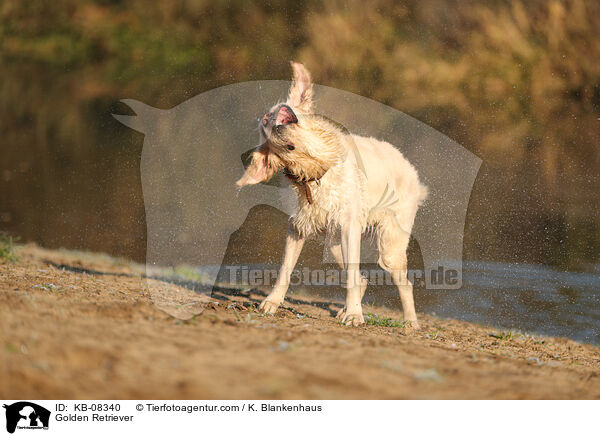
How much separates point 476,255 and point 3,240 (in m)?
8.59

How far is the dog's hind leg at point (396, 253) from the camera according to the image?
673 cm

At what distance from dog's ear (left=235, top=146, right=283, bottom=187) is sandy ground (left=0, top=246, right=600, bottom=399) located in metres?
1.25

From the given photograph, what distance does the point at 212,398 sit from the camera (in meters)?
3.04

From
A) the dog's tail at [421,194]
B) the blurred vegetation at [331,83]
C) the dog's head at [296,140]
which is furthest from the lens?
the blurred vegetation at [331,83]

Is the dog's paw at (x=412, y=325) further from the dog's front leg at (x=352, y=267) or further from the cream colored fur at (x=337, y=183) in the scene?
the dog's front leg at (x=352, y=267)

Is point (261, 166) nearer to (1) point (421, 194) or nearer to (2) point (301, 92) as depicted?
(2) point (301, 92)

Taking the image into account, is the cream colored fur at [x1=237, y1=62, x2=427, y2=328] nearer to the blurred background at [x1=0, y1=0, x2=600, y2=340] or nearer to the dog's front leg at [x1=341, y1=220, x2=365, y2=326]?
the dog's front leg at [x1=341, y1=220, x2=365, y2=326]

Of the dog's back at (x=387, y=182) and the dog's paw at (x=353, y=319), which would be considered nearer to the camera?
the dog's paw at (x=353, y=319)

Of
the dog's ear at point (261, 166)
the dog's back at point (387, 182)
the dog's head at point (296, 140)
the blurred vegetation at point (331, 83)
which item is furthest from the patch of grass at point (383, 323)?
the blurred vegetation at point (331, 83)

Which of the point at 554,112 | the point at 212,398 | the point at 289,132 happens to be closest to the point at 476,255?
the point at 289,132
